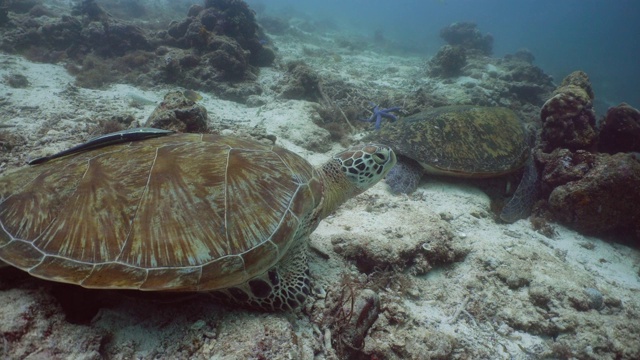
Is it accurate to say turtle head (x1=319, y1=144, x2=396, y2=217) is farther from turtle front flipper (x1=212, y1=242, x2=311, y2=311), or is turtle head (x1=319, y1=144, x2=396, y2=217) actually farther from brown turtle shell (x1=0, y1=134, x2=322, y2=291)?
turtle front flipper (x1=212, y1=242, x2=311, y2=311)

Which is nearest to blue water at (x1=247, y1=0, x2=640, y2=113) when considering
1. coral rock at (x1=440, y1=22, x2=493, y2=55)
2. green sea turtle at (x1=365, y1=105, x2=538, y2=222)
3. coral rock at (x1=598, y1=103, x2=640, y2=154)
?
coral rock at (x1=440, y1=22, x2=493, y2=55)

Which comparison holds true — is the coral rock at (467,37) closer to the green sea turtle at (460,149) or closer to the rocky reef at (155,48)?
the rocky reef at (155,48)

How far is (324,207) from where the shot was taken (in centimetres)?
267

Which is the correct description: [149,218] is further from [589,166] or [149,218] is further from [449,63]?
[449,63]

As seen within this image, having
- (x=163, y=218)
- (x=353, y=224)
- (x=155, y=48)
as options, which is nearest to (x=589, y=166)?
(x=353, y=224)

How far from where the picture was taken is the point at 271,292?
2.09 meters

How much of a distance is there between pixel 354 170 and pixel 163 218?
188 centimetres

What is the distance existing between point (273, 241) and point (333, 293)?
78cm

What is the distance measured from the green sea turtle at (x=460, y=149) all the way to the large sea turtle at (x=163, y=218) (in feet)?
8.68

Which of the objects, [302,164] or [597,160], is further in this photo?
[597,160]

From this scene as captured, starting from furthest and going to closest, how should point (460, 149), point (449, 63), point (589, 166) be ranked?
1. point (449, 63)
2. point (460, 149)
3. point (589, 166)

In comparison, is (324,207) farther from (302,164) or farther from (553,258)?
(553,258)

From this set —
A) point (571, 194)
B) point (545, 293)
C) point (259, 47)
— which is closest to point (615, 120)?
point (571, 194)

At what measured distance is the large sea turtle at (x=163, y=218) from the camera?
1.71 m
